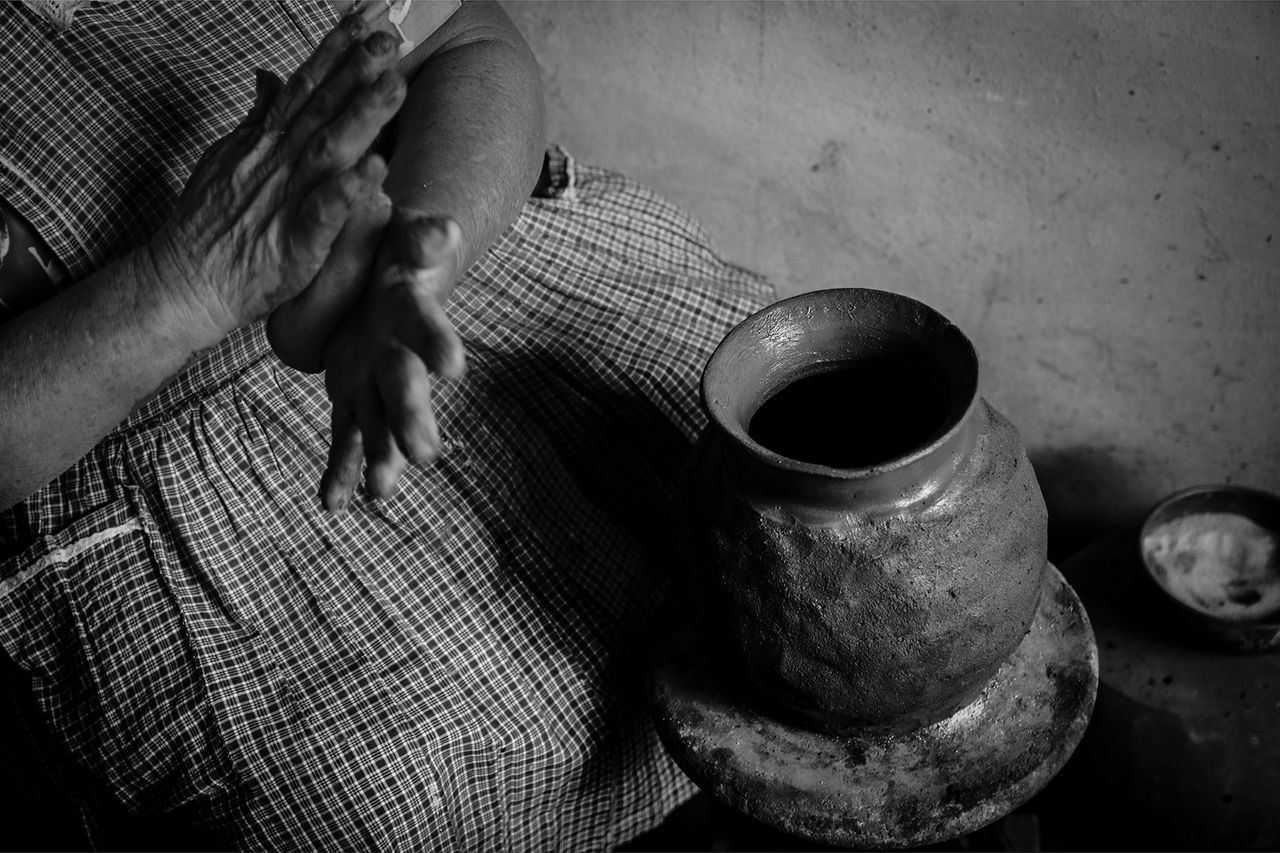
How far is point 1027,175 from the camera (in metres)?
2.10

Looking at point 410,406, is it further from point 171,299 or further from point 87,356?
point 87,356

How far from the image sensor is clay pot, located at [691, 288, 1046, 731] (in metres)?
1.23

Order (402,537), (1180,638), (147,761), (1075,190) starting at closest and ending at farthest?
(147,761)
(402,537)
(1180,638)
(1075,190)

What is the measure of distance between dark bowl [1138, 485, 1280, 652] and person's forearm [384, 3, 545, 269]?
4.56 ft

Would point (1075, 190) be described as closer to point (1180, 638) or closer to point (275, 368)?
point (1180, 638)

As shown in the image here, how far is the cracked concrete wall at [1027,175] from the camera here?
1.93 metres

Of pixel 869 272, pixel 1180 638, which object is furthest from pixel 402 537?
pixel 1180 638

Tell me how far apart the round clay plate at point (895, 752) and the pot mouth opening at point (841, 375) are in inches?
13.4

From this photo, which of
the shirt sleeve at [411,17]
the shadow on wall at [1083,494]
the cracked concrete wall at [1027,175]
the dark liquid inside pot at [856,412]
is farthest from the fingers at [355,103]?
the shadow on wall at [1083,494]

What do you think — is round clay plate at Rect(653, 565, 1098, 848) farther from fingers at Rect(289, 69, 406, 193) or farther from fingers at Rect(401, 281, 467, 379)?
fingers at Rect(289, 69, 406, 193)

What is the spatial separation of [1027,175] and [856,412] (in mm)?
913

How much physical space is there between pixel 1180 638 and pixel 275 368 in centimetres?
173

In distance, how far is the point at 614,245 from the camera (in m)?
1.93

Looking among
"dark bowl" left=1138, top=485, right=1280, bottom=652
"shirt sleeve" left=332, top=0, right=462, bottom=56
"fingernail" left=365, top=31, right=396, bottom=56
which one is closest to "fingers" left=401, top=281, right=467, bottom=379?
"fingernail" left=365, top=31, right=396, bottom=56
